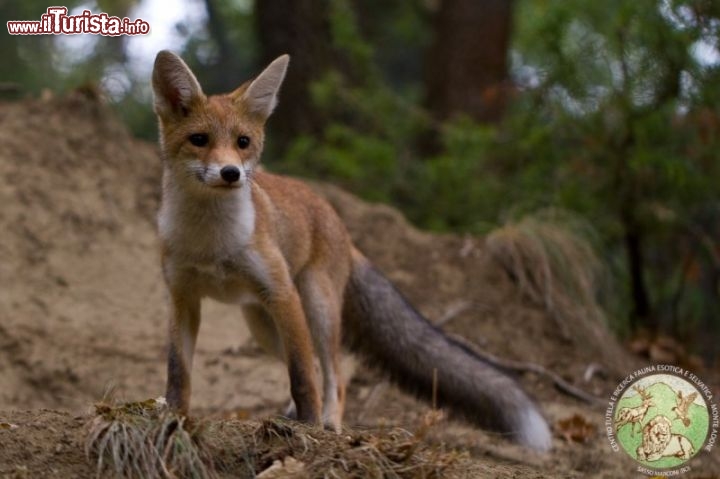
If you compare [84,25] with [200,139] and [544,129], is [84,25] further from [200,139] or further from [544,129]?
[544,129]

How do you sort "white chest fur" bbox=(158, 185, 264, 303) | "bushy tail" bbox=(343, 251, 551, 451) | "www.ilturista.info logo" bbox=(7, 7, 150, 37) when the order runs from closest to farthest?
"white chest fur" bbox=(158, 185, 264, 303) → "bushy tail" bbox=(343, 251, 551, 451) → "www.ilturista.info logo" bbox=(7, 7, 150, 37)

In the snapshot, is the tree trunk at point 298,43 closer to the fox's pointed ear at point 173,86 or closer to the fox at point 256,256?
the fox at point 256,256

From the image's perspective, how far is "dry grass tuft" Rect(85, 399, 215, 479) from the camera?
415 centimetres

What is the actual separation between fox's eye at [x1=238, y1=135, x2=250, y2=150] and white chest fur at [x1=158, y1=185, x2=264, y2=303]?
0.77ft

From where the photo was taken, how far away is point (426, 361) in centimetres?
678

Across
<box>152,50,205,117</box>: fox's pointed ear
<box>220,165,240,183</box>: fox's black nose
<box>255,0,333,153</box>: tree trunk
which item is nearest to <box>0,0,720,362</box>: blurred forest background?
<box>255,0,333,153</box>: tree trunk

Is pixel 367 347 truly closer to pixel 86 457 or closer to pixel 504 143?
pixel 86 457

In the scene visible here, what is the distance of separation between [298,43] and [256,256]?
8.32 metres

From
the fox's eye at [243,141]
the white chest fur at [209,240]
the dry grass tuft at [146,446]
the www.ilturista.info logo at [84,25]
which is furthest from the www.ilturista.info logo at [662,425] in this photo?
the www.ilturista.info logo at [84,25]

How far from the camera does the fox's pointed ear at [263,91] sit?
544 cm

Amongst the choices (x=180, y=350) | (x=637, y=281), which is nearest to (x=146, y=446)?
(x=180, y=350)

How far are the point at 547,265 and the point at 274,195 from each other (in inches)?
158

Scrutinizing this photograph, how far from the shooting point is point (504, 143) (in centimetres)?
1136

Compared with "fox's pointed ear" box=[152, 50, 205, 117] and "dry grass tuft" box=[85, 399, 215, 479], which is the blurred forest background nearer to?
"fox's pointed ear" box=[152, 50, 205, 117]
